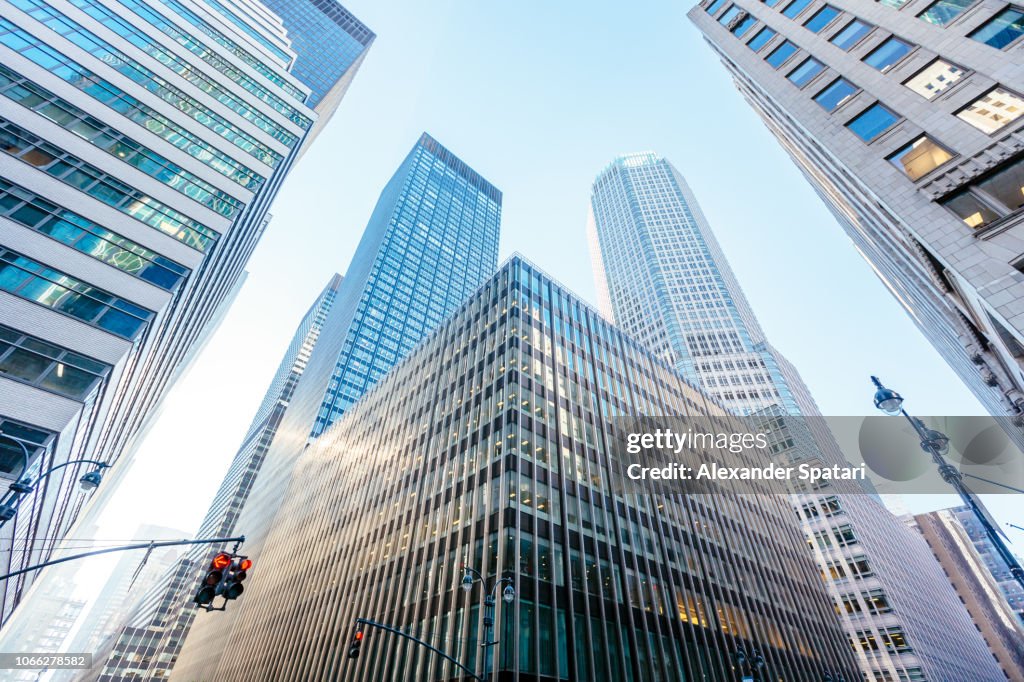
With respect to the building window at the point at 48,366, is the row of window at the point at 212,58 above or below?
above

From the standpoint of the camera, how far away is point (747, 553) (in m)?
49.9

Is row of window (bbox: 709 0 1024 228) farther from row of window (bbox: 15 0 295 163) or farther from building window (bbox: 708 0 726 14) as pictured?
row of window (bbox: 15 0 295 163)

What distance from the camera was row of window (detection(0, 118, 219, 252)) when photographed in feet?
87.9

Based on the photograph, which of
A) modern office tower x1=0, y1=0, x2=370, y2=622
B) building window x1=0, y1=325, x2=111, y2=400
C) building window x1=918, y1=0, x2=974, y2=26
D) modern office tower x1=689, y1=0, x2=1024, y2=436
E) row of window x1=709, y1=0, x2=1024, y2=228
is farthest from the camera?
modern office tower x1=0, y1=0, x2=370, y2=622

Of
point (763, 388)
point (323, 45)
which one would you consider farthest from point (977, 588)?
point (323, 45)

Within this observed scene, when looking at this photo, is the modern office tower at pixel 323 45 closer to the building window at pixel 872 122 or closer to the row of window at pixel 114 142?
the row of window at pixel 114 142

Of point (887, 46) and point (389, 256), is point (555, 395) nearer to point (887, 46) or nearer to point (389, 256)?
point (887, 46)

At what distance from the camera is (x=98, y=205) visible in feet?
92.6

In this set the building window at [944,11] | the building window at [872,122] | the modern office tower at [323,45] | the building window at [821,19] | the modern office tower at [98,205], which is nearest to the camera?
the building window at [944,11]

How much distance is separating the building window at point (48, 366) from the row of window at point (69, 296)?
2097 mm

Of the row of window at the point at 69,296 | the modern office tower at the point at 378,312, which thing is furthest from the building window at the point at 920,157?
the modern office tower at the point at 378,312

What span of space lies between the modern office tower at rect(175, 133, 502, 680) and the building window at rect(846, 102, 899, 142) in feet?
276

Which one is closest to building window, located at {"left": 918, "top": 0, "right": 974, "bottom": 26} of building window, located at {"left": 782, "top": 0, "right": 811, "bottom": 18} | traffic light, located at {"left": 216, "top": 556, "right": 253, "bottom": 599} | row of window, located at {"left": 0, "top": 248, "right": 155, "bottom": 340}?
building window, located at {"left": 782, "top": 0, "right": 811, "bottom": 18}

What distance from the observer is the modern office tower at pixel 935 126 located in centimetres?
1608
